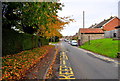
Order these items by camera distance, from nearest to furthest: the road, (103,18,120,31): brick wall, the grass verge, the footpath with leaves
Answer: the footpath with leaves → the road → the grass verge → (103,18,120,31): brick wall

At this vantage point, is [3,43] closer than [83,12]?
Yes

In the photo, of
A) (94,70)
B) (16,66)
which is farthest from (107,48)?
(16,66)

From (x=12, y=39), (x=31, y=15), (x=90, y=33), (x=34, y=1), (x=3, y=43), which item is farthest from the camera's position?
(x=90, y=33)

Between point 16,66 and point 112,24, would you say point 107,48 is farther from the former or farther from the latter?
point 112,24

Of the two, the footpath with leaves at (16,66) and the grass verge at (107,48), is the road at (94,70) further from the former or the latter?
the grass verge at (107,48)

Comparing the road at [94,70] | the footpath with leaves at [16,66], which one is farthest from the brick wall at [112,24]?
the footpath with leaves at [16,66]

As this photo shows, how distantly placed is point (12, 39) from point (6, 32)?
1081mm

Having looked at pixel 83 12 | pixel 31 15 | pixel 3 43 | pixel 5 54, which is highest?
pixel 83 12

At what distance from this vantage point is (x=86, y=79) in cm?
432

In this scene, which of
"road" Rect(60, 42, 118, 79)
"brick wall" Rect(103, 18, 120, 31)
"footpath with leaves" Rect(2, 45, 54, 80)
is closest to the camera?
"footpath with leaves" Rect(2, 45, 54, 80)

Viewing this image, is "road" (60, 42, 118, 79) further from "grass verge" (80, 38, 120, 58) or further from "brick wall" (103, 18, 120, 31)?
"brick wall" (103, 18, 120, 31)

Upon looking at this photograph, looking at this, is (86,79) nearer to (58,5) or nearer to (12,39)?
(58,5)

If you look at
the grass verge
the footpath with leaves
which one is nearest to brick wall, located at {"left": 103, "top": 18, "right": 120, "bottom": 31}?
the grass verge

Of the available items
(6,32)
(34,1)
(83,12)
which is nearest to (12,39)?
(6,32)
